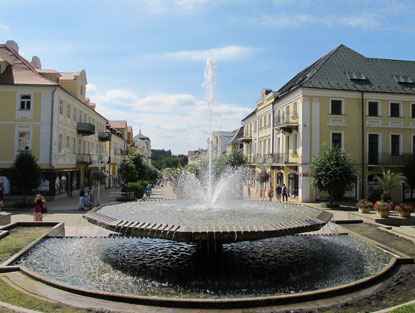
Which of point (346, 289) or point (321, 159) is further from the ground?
point (321, 159)

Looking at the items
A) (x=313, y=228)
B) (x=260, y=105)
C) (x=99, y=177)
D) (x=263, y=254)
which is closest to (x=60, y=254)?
(x=263, y=254)

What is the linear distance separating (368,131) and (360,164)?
3096 millimetres

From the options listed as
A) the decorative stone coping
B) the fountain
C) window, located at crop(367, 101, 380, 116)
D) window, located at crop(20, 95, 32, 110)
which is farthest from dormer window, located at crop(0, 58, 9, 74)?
window, located at crop(367, 101, 380, 116)

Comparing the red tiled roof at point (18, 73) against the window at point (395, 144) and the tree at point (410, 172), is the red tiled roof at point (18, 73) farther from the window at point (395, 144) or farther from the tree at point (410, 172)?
the tree at point (410, 172)

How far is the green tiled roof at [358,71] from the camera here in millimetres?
29266

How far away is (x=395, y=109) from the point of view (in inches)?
1193

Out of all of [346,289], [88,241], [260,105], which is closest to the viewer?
[346,289]

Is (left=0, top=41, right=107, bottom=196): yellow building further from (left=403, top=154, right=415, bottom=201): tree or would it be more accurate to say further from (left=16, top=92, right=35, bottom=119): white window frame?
(left=403, top=154, right=415, bottom=201): tree

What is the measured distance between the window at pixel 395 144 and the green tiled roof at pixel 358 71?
411cm

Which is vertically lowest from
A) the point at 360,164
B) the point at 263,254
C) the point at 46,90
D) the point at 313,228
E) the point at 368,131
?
the point at 263,254

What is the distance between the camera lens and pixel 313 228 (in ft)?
25.6

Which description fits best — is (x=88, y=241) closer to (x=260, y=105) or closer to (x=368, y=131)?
(x=368, y=131)

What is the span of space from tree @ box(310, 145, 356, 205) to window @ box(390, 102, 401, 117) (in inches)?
372

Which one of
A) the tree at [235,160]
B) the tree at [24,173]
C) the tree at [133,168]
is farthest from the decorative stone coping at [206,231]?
the tree at [235,160]
